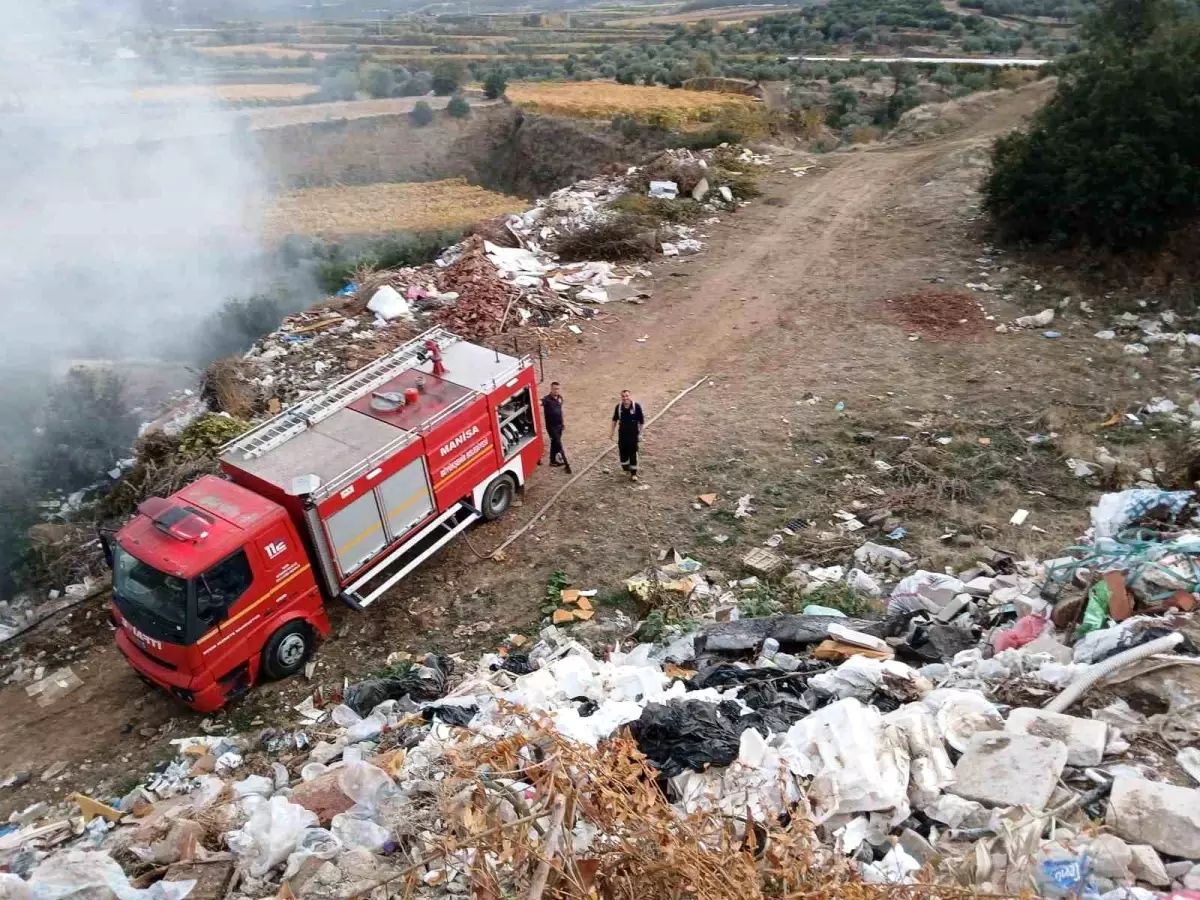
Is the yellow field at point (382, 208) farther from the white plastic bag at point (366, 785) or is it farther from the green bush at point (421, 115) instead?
the white plastic bag at point (366, 785)

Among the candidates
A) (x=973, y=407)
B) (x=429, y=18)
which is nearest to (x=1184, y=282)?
(x=973, y=407)

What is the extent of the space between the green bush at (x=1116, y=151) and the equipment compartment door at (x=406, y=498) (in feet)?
38.3

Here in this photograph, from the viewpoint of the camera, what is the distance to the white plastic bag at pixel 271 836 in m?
4.44

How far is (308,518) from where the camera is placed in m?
7.11

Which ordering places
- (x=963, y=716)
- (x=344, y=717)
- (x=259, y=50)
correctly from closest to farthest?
(x=963, y=716) → (x=344, y=717) → (x=259, y=50)

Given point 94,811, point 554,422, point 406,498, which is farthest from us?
point 554,422

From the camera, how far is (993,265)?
14320 millimetres

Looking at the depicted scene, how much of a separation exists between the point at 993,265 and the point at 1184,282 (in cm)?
279

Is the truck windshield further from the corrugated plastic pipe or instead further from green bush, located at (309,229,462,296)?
green bush, located at (309,229,462,296)

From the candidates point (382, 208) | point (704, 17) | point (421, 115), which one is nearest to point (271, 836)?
point (382, 208)

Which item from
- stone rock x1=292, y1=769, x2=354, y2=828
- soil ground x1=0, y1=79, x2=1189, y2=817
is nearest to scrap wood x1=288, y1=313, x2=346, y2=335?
soil ground x1=0, y1=79, x2=1189, y2=817

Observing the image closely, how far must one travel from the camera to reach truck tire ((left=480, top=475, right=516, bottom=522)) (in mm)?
9109

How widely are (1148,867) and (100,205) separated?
2595 cm

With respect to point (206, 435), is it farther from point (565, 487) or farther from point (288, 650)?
point (565, 487)
